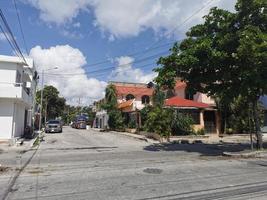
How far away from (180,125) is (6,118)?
53.4ft

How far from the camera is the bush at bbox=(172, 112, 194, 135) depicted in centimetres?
3180

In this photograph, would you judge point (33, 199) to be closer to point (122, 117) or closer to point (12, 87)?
point (12, 87)

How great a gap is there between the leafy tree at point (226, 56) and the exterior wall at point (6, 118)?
13264 mm

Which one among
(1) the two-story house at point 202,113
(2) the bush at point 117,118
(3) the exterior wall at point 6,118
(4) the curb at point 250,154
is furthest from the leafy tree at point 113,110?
(4) the curb at point 250,154

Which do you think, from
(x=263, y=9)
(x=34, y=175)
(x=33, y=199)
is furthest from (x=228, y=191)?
(x=263, y=9)

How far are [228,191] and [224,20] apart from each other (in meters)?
12.2

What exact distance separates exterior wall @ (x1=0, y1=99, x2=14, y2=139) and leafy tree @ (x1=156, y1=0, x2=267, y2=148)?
1326 centimetres

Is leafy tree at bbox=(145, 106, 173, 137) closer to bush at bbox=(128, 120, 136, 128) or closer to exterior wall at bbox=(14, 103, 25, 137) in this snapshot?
exterior wall at bbox=(14, 103, 25, 137)

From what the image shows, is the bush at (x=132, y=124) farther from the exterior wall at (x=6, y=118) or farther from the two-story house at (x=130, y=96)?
→ the exterior wall at (x=6, y=118)

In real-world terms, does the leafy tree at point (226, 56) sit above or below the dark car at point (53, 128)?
above

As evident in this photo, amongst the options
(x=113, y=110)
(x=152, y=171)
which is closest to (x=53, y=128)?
(x=113, y=110)

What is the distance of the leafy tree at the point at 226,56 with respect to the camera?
16531 mm

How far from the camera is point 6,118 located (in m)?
25.2

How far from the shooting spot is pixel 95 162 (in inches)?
587
